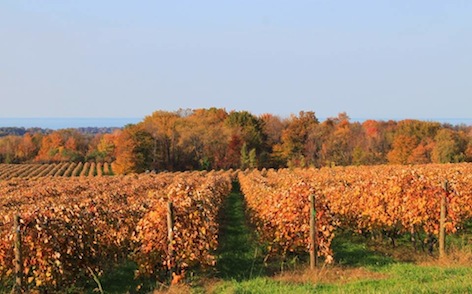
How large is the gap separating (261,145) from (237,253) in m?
70.0

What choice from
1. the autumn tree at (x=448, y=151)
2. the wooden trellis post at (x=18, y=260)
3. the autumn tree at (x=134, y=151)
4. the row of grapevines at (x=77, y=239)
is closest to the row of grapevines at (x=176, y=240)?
the row of grapevines at (x=77, y=239)

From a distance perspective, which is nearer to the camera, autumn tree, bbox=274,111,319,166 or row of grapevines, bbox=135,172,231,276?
row of grapevines, bbox=135,172,231,276

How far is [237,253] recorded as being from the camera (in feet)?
38.7

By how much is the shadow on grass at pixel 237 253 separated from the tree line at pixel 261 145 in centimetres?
4866

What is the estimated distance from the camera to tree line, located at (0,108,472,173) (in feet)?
220

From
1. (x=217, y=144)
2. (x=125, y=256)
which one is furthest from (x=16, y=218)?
(x=217, y=144)

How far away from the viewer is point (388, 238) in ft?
43.3

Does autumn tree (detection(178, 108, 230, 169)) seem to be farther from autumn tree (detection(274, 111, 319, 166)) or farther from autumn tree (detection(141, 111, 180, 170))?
autumn tree (detection(274, 111, 319, 166))

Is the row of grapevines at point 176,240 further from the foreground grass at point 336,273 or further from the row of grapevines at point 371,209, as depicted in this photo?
the row of grapevines at point 371,209

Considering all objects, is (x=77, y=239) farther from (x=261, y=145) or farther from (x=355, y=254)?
(x=261, y=145)

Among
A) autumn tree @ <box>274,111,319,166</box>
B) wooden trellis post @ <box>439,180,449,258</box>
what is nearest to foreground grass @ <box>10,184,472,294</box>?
wooden trellis post @ <box>439,180,449,258</box>

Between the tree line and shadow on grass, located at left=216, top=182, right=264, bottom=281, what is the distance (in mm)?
48658

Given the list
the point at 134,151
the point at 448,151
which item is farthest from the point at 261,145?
the point at 448,151

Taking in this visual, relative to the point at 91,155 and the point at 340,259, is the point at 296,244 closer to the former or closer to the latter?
the point at 340,259
